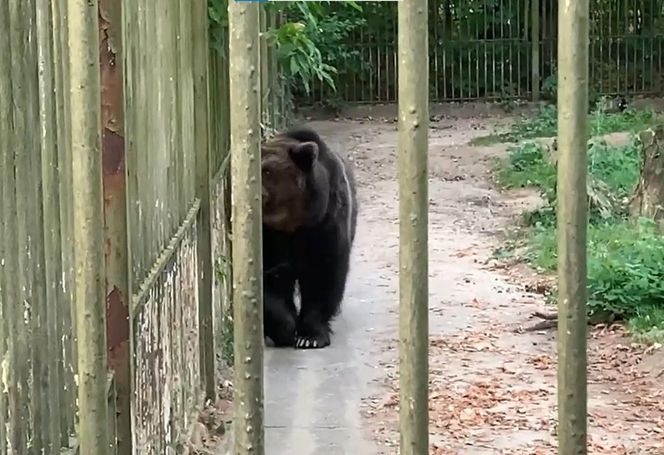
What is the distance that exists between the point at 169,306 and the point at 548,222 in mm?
6277

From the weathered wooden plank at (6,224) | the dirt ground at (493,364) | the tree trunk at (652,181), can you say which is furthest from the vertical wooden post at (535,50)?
the weathered wooden plank at (6,224)

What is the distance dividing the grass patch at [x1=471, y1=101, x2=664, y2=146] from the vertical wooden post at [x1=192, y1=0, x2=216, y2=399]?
35.0 feet

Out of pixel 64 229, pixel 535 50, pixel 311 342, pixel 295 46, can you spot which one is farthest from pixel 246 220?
pixel 535 50

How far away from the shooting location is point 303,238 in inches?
282

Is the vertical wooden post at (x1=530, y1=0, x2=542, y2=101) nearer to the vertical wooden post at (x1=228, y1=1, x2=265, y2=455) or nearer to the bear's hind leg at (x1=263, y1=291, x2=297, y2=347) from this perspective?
the bear's hind leg at (x1=263, y1=291, x2=297, y2=347)

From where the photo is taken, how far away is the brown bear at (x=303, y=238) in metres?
6.97

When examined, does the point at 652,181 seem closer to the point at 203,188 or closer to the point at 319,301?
the point at 319,301

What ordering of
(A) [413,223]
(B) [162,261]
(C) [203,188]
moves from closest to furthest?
(A) [413,223]
(B) [162,261]
(C) [203,188]

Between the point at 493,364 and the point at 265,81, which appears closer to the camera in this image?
the point at 493,364

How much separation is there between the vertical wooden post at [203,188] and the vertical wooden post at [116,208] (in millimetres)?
2696

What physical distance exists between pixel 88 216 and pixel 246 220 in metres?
0.26

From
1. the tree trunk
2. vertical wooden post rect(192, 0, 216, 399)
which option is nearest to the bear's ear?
vertical wooden post rect(192, 0, 216, 399)

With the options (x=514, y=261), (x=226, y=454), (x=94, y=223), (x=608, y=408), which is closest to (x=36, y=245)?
(x=94, y=223)

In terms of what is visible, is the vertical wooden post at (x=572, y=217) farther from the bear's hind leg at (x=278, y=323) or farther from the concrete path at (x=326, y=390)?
the bear's hind leg at (x=278, y=323)
